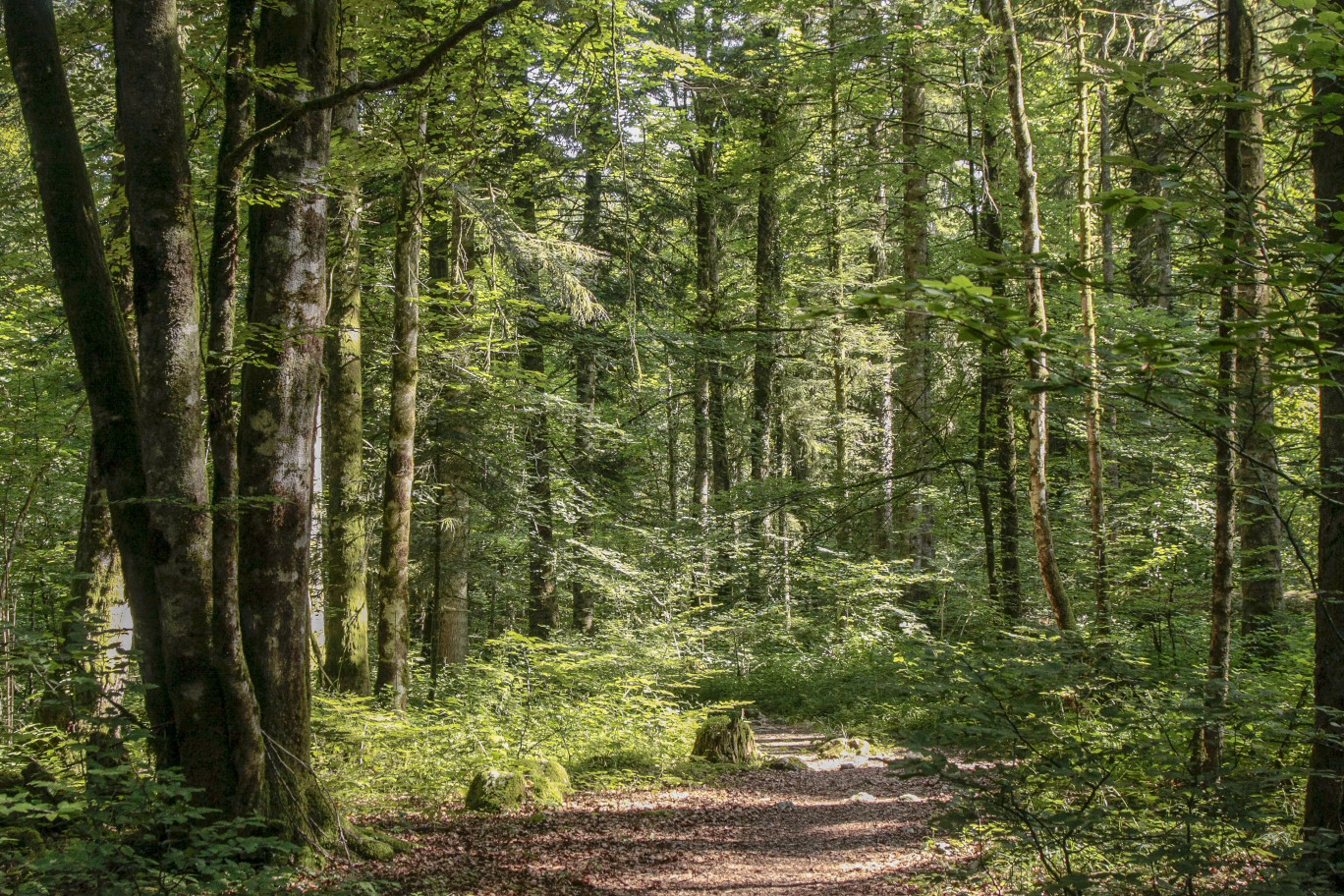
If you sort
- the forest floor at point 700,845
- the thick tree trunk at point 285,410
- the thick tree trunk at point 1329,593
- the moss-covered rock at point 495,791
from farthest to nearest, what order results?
the moss-covered rock at point 495,791, the forest floor at point 700,845, the thick tree trunk at point 285,410, the thick tree trunk at point 1329,593

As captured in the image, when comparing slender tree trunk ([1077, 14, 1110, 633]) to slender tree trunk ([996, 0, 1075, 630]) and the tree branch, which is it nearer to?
slender tree trunk ([996, 0, 1075, 630])

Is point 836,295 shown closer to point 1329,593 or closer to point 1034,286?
point 1034,286

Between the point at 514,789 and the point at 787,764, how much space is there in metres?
3.63

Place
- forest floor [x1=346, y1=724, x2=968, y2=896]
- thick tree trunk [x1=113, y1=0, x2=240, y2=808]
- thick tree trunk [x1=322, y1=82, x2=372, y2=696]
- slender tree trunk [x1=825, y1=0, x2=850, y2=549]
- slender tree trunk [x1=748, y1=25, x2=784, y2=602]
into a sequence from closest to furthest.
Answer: thick tree trunk [x1=113, y1=0, x2=240, y2=808]
forest floor [x1=346, y1=724, x2=968, y2=896]
thick tree trunk [x1=322, y1=82, x2=372, y2=696]
slender tree trunk [x1=825, y1=0, x2=850, y2=549]
slender tree trunk [x1=748, y1=25, x2=784, y2=602]

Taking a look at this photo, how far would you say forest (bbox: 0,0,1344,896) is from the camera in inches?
149

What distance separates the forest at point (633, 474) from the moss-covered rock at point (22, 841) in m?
0.11

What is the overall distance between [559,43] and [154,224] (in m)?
6.10

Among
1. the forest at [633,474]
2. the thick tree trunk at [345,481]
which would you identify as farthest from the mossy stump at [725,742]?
the thick tree trunk at [345,481]

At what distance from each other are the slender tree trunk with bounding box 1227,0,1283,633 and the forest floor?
3.27 m

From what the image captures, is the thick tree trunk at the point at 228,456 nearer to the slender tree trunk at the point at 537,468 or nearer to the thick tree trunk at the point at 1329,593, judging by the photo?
the slender tree trunk at the point at 537,468

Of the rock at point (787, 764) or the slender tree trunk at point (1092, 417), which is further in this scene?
the rock at point (787, 764)

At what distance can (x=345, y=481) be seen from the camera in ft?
29.0

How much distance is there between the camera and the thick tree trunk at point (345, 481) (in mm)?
8492

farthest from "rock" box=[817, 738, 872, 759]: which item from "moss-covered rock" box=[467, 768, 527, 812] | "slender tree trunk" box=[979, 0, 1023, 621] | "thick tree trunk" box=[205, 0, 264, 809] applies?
"thick tree trunk" box=[205, 0, 264, 809]
